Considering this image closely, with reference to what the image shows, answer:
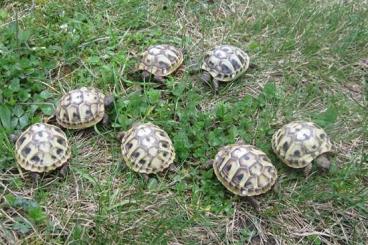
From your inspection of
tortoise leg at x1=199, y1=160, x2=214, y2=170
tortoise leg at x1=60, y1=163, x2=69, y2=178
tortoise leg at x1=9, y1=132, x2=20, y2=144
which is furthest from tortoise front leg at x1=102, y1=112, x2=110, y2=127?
tortoise leg at x1=199, y1=160, x2=214, y2=170

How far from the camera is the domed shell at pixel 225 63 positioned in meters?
3.91

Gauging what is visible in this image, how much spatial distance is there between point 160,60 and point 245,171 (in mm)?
1160

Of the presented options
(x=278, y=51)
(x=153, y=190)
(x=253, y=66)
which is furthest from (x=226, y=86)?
(x=153, y=190)

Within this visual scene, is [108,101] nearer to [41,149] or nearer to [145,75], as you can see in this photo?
[145,75]

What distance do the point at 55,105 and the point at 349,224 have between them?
211cm

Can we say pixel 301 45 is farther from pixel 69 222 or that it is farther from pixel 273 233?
pixel 69 222

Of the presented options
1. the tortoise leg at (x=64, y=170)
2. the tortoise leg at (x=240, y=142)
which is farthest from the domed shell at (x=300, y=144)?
the tortoise leg at (x=64, y=170)

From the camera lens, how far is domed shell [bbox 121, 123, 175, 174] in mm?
3299

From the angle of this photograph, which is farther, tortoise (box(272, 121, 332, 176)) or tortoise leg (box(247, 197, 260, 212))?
tortoise (box(272, 121, 332, 176))

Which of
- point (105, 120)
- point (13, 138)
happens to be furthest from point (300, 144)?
point (13, 138)

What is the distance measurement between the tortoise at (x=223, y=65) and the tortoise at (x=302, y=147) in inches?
26.5

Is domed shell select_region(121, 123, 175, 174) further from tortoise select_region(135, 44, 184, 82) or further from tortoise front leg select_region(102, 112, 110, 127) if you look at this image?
tortoise select_region(135, 44, 184, 82)

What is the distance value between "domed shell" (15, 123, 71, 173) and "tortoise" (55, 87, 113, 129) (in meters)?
0.18

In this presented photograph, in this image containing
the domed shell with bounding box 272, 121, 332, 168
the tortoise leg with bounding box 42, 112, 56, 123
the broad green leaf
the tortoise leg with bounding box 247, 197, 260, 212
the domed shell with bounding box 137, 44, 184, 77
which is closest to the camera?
the tortoise leg with bounding box 247, 197, 260, 212
